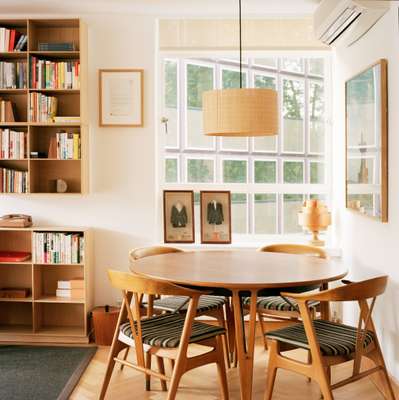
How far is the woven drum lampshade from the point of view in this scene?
3.60 meters

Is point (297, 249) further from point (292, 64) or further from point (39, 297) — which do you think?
point (39, 297)

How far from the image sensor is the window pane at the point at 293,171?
5.48m

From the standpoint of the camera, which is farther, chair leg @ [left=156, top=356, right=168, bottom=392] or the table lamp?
the table lamp

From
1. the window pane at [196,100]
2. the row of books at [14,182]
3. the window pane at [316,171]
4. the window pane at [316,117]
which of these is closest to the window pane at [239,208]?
the window pane at [196,100]

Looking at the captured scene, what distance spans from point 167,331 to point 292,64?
9.71 feet

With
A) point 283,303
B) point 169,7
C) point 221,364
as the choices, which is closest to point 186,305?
point 283,303

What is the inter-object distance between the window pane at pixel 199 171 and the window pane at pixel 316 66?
117 cm

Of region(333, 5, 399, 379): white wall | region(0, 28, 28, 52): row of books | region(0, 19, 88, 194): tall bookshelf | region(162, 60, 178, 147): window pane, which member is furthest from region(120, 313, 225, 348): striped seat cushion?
region(0, 28, 28, 52): row of books

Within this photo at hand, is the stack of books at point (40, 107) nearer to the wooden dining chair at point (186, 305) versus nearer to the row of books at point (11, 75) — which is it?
the row of books at point (11, 75)

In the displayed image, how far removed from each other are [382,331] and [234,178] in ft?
6.62

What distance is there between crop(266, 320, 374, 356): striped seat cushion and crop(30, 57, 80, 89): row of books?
265 centimetres

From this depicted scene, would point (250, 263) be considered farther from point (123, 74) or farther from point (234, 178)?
point (123, 74)

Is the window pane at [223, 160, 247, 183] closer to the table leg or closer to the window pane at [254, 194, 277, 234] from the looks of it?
the window pane at [254, 194, 277, 234]

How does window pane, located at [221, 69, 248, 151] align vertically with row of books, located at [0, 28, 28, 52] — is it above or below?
below
